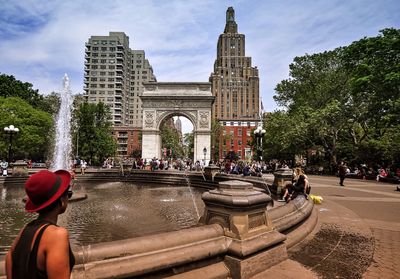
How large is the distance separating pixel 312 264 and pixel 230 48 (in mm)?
124293

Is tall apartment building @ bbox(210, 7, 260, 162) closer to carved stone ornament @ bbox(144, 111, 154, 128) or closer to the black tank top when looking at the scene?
carved stone ornament @ bbox(144, 111, 154, 128)

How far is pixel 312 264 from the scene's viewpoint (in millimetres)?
4039

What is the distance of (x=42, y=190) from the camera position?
1.71 metres

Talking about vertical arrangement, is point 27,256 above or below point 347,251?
above

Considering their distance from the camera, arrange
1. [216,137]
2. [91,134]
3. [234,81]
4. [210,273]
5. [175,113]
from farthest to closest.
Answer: [234,81], [216,137], [91,134], [175,113], [210,273]

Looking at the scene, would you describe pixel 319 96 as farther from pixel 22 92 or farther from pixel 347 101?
pixel 22 92

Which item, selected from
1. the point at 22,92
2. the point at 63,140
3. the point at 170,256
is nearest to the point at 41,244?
the point at 170,256

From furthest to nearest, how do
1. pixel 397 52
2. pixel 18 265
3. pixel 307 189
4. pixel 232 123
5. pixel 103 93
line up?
1. pixel 103 93
2. pixel 232 123
3. pixel 397 52
4. pixel 307 189
5. pixel 18 265

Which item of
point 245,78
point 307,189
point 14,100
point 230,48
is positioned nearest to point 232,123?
point 245,78

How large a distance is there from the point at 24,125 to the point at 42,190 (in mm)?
42813

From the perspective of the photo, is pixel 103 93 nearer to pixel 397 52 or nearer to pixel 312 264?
pixel 397 52

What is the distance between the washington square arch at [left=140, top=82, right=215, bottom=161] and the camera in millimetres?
38719

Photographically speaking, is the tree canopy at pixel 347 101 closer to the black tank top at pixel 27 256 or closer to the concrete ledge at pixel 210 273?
the concrete ledge at pixel 210 273

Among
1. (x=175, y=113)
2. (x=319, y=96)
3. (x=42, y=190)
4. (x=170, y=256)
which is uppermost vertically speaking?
(x=319, y=96)
